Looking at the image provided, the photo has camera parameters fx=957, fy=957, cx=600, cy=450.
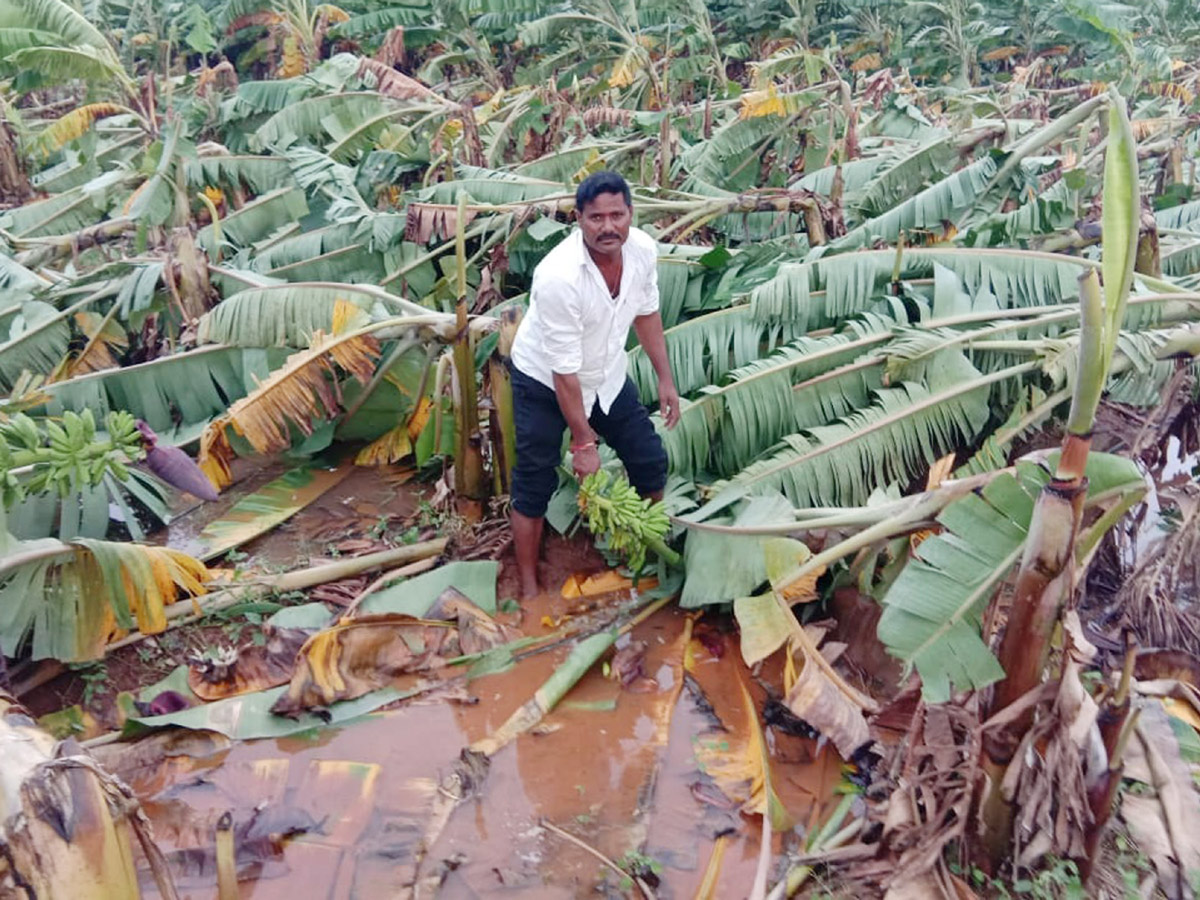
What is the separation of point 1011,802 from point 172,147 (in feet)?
20.1

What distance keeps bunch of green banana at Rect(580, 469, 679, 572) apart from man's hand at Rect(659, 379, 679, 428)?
0.48 m

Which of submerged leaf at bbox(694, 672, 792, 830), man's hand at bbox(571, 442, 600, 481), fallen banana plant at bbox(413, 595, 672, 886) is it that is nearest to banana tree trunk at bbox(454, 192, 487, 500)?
man's hand at bbox(571, 442, 600, 481)

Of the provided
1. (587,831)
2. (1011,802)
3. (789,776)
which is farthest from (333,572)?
(1011,802)

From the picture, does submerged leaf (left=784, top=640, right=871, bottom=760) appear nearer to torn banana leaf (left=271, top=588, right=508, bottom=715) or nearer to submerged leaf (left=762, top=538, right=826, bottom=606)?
submerged leaf (left=762, top=538, right=826, bottom=606)

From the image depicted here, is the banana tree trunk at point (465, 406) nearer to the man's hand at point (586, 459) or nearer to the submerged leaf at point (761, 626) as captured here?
the man's hand at point (586, 459)

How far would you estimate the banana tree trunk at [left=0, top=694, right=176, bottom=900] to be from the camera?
168cm

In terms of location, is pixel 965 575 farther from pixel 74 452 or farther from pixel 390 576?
pixel 74 452

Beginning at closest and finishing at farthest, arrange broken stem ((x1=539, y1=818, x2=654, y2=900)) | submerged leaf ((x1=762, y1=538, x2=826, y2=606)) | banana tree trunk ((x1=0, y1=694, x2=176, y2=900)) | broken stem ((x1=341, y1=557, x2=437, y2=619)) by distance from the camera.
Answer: banana tree trunk ((x1=0, y1=694, x2=176, y2=900))
broken stem ((x1=539, y1=818, x2=654, y2=900))
submerged leaf ((x1=762, y1=538, x2=826, y2=606))
broken stem ((x1=341, y1=557, x2=437, y2=619))

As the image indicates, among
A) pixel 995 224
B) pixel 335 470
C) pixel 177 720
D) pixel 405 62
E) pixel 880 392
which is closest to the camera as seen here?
pixel 177 720

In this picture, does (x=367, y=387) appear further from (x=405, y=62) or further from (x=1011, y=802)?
(x=405, y=62)

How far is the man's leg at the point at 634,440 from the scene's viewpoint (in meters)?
3.63

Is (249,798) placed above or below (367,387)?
below

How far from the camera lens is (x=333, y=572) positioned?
394 cm

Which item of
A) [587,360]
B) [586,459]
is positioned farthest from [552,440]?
[587,360]
